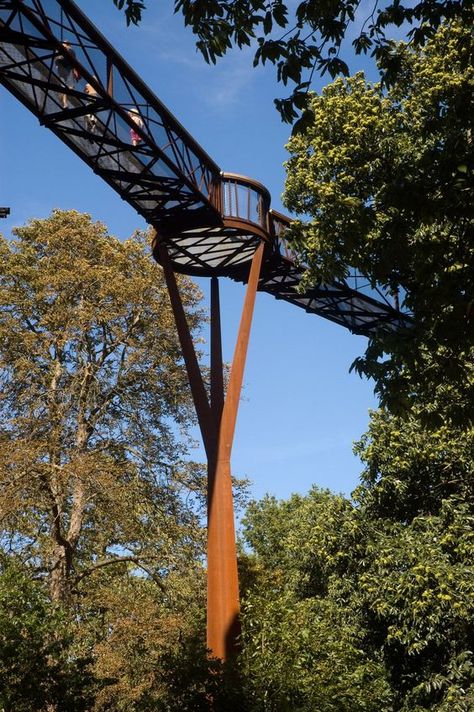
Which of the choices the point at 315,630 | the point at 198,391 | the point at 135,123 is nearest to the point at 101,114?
the point at 135,123

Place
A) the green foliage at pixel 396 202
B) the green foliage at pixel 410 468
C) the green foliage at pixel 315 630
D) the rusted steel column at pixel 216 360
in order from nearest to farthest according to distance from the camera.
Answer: the green foliage at pixel 396 202 < the green foliage at pixel 315 630 < the rusted steel column at pixel 216 360 < the green foliage at pixel 410 468

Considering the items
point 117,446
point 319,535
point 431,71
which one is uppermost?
point 431,71

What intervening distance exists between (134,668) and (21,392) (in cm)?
700

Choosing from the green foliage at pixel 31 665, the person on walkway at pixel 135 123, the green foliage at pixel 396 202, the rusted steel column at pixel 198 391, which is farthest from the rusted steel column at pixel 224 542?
the person on walkway at pixel 135 123

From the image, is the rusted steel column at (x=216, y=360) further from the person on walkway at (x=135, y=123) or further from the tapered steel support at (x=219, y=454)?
the person on walkway at (x=135, y=123)

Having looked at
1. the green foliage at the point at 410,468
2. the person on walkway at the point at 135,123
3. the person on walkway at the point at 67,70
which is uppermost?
the person on walkway at the point at 135,123

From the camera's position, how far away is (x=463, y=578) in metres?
14.0

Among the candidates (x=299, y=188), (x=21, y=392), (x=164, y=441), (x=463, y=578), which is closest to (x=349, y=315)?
(x=299, y=188)

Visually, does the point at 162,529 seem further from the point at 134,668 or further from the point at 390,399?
the point at 390,399

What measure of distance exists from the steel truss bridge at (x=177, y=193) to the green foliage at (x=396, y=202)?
0.62 metres

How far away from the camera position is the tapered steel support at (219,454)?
39.4 ft

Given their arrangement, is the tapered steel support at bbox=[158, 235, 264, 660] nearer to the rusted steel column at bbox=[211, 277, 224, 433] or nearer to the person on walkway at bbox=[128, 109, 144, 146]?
the rusted steel column at bbox=[211, 277, 224, 433]

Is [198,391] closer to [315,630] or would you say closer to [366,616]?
[315,630]

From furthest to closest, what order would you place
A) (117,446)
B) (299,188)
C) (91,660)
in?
(117,446) < (299,188) < (91,660)
